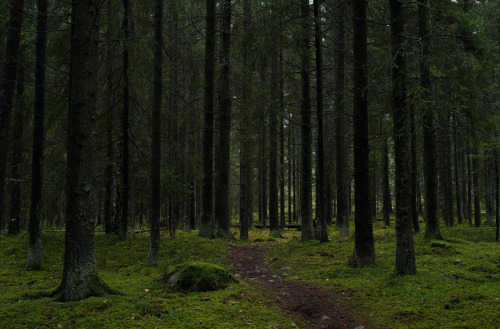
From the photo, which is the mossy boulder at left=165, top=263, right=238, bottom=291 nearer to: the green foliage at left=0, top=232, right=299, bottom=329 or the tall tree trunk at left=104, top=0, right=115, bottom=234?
the green foliage at left=0, top=232, right=299, bottom=329

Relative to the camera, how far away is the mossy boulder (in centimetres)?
629

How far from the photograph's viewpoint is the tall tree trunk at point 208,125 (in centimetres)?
1403

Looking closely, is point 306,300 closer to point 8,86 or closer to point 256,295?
point 256,295

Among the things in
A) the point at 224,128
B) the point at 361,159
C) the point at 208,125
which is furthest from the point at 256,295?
the point at 224,128

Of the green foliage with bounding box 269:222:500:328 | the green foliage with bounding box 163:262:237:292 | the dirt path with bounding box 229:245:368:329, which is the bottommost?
the dirt path with bounding box 229:245:368:329

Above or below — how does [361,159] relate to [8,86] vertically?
below

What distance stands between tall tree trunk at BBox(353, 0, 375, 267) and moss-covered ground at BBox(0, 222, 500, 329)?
0.58 m

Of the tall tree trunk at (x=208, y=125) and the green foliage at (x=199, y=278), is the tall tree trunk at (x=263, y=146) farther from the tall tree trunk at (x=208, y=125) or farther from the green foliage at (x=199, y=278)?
the green foliage at (x=199, y=278)

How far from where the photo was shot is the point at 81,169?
16.8 ft

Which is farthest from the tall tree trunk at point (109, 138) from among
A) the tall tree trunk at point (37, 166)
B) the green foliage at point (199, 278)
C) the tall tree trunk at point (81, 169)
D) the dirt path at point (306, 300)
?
the dirt path at point (306, 300)

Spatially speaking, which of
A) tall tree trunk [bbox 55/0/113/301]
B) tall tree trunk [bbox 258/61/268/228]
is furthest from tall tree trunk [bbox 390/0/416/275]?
tall tree trunk [bbox 258/61/268/228]

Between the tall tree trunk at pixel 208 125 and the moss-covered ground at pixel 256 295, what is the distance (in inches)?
155

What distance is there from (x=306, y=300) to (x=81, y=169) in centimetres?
486

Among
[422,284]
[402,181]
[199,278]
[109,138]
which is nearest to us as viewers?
[199,278]
